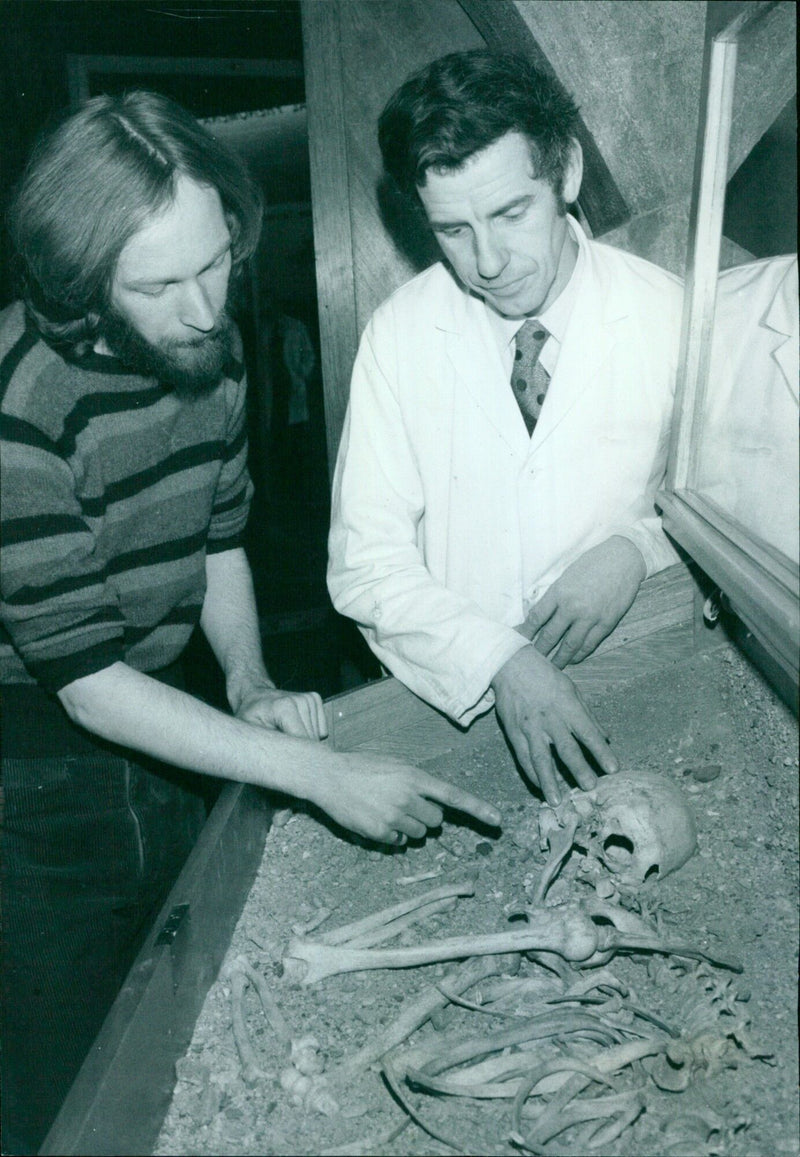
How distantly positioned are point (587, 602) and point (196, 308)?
70 cm

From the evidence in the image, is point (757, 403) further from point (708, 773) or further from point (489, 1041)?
point (489, 1041)

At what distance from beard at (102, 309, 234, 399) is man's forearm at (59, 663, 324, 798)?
0.46 meters

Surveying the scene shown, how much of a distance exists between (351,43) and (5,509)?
1.25 m

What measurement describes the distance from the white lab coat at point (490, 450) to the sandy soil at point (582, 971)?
26 centimetres

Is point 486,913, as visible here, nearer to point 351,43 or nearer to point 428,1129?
point 428,1129

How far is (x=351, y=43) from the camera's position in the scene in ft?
6.31

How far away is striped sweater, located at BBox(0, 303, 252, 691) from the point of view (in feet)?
4.22

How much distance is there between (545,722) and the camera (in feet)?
4.25

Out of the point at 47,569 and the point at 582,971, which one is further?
the point at 47,569

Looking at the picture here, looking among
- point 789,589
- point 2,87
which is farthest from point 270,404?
point 789,589

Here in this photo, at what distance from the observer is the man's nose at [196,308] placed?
1374 mm

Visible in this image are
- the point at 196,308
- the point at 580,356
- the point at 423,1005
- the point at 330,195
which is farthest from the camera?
the point at 330,195

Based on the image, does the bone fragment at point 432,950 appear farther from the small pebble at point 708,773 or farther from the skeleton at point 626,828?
the small pebble at point 708,773

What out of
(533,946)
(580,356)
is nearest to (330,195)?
(580,356)
